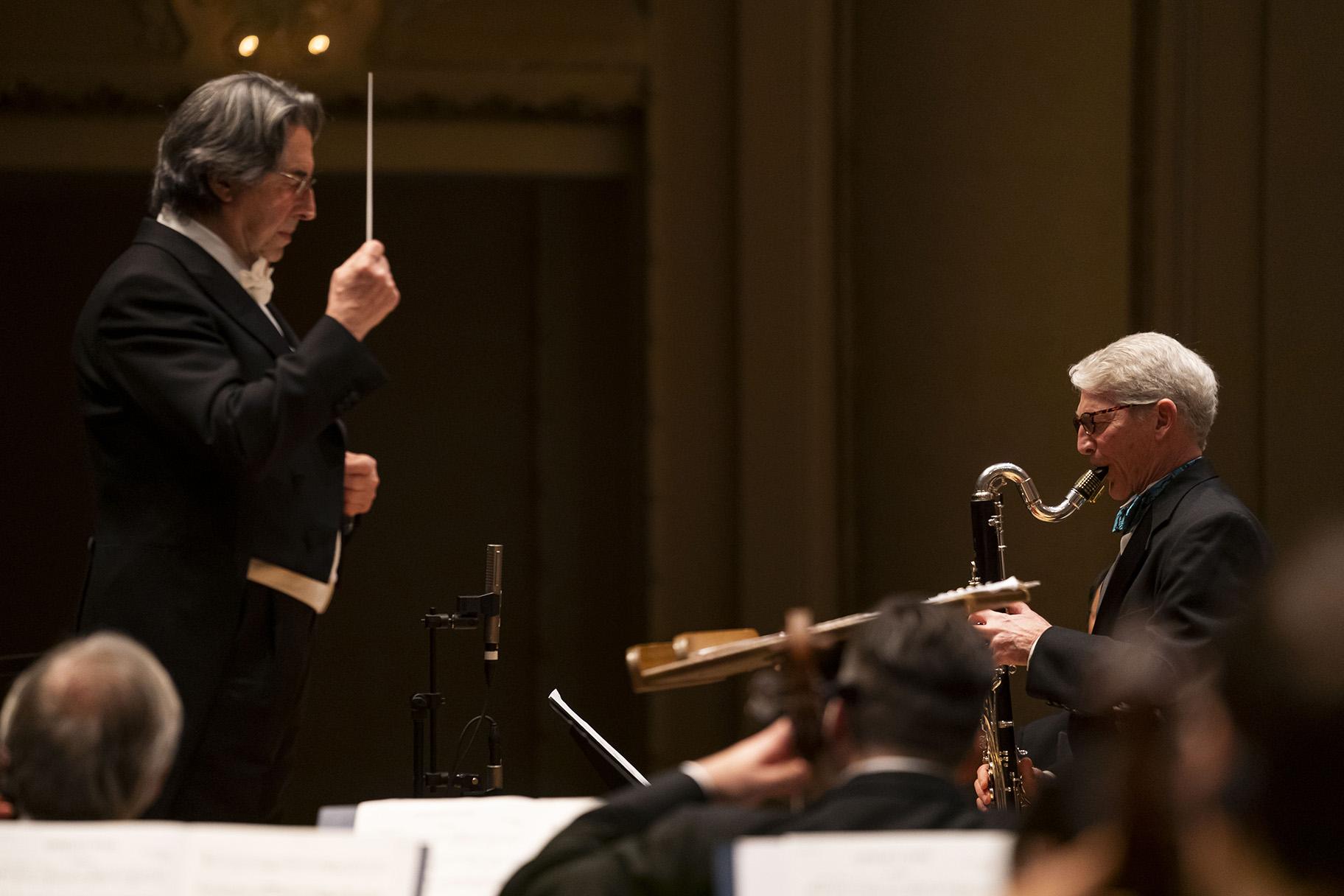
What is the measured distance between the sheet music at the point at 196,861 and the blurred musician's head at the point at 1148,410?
2.18m

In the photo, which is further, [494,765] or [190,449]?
[494,765]

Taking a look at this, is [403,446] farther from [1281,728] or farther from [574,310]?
[1281,728]

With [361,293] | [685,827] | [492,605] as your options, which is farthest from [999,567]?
[685,827]

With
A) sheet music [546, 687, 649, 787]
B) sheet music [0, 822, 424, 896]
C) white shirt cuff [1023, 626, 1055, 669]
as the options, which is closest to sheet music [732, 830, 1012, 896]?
sheet music [0, 822, 424, 896]

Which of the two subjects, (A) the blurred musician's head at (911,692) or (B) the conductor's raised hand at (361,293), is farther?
(B) the conductor's raised hand at (361,293)

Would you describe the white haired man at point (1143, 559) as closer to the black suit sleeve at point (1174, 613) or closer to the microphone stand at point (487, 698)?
the black suit sleeve at point (1174, 613)

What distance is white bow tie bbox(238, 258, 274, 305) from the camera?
235cm

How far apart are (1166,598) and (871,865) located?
173cm

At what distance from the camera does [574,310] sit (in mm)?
5375

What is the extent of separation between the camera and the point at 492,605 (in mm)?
3176

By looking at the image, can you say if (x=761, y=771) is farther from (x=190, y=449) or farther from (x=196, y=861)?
(x=190, y=449)

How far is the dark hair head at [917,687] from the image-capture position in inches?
60.7

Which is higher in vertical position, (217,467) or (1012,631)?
(217,467)

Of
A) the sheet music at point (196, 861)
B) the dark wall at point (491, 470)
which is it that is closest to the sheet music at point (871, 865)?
the sheet music at point (196, 861)
